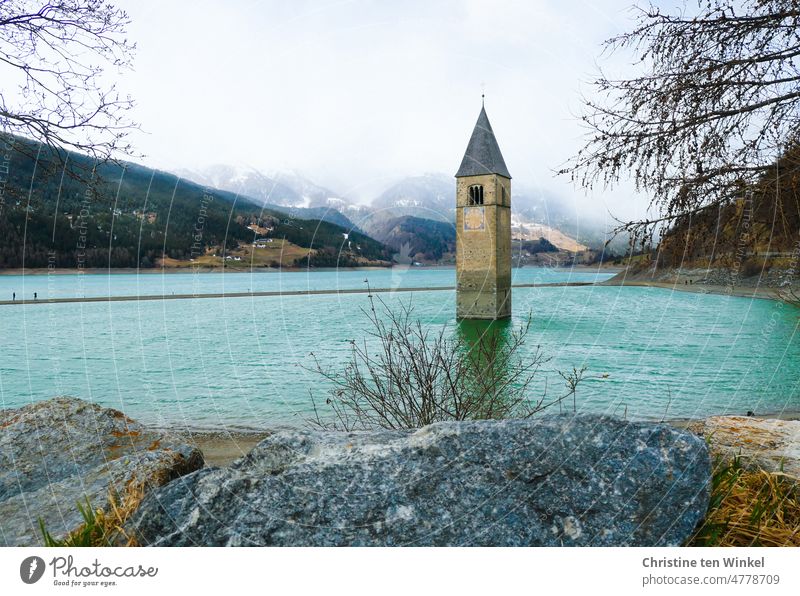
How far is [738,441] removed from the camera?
11.8 feet

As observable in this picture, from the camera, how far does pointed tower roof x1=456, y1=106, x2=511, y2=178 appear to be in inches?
1716

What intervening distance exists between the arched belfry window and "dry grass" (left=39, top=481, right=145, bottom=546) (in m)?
46.4

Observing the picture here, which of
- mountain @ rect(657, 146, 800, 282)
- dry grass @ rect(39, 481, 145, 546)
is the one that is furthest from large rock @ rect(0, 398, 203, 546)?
mountain @ rect(657, 146, 800, 282)

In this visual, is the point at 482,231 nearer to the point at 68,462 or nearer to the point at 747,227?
the point at 747,227

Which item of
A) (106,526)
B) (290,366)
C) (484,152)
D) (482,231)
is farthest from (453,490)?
(482,231)

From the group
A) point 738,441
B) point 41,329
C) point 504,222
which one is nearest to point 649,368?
point 738,441

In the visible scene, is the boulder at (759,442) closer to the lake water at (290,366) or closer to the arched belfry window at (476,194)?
the lake water at (290,366)

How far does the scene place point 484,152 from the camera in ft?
146

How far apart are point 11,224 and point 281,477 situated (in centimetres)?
355

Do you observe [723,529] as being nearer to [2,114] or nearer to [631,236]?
[631,236]

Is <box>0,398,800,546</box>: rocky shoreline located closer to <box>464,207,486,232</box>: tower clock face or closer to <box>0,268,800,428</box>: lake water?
<box>0,268,800,428</box>: lake water

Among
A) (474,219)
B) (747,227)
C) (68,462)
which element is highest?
(474,219)

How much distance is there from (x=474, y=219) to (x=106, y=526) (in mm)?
47489

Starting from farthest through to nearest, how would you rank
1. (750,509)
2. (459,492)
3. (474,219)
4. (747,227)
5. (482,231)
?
(482,231), (474,219), (747,227), (750,509), (459,492)
